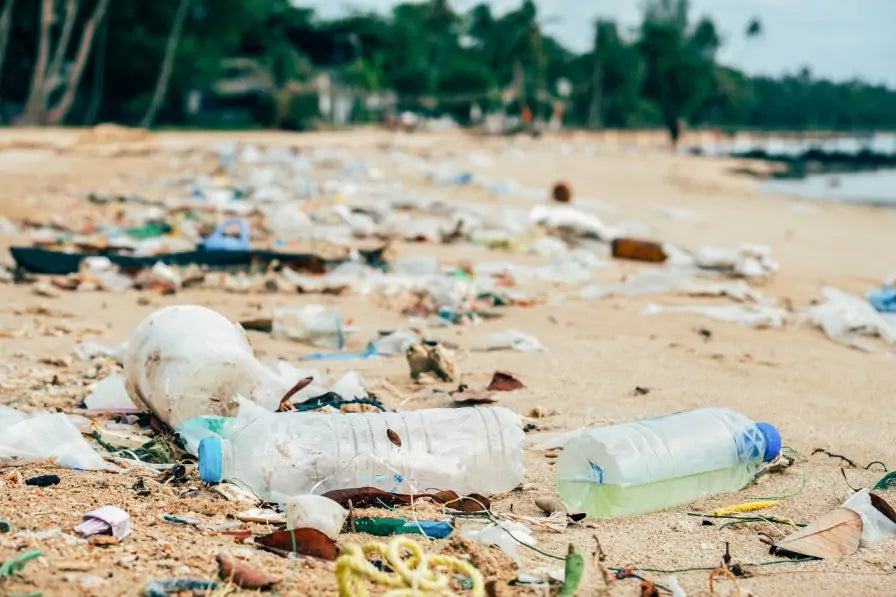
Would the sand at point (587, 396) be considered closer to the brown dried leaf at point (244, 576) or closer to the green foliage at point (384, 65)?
the brown dried leaf at point (244, 576)

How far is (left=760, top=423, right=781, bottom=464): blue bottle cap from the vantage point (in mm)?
2576

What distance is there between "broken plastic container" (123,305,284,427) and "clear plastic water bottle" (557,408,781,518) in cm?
93

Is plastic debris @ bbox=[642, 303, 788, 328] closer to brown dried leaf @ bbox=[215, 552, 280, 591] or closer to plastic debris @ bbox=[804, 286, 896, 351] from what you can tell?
plastic debris @ bbox=[804, 286, 896, 351]

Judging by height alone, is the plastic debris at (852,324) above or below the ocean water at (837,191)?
above

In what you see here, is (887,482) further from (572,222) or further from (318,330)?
(572,222)

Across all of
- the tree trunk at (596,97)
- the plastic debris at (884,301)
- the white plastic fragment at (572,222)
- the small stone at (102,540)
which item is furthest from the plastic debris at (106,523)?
the tree trunk at (596,97)

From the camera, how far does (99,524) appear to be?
1.90 metres

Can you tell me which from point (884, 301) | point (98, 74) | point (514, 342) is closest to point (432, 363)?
point (514, 342)

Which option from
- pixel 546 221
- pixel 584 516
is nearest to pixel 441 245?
pixel 546 221

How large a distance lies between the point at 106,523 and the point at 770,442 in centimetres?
168

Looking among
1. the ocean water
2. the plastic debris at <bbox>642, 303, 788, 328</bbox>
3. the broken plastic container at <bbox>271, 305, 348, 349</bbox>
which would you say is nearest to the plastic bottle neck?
the broken plastic container at <bbox>271, 305, 348, 349</bbox>

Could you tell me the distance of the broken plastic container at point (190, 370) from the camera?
2.69m

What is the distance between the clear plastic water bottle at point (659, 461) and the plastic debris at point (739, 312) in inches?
88.9

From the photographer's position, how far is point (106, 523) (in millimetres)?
1904
